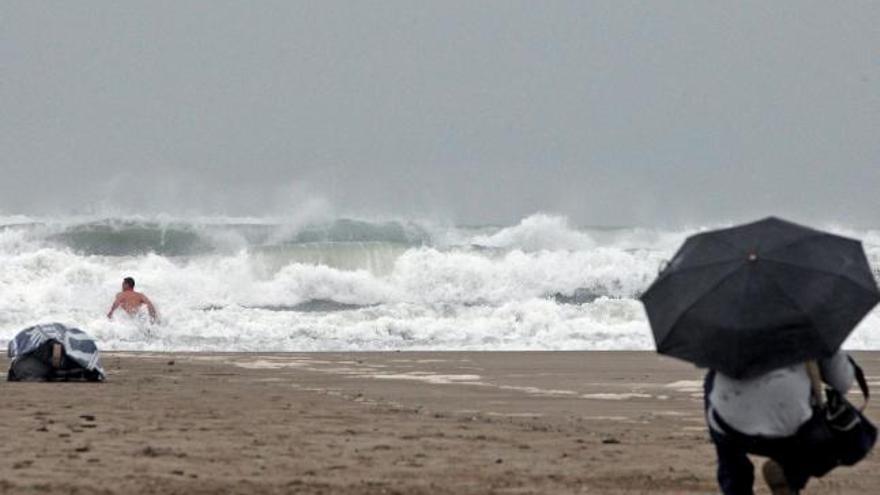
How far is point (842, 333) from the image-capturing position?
17.7 feet

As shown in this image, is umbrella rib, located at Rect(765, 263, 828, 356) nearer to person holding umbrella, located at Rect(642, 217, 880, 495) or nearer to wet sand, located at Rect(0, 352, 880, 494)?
person holding umbrella, located at Rect(642, 217, 880, 495)

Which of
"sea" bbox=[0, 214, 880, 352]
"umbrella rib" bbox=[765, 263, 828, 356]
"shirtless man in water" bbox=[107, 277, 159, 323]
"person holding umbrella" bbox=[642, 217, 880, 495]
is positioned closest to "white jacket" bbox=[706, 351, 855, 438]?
"person holding umbrella" bbox=[642, 217, 880, 495]

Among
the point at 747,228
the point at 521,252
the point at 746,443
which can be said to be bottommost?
the point at 746,443

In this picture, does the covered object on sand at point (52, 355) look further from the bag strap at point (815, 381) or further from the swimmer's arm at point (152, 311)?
the bag strap at point (815, 381)

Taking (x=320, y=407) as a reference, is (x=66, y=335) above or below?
above

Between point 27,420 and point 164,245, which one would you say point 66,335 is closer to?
point 27,420

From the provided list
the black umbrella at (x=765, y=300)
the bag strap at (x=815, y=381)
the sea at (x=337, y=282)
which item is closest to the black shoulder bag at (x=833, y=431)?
the bag strap at (x=815, y=381)

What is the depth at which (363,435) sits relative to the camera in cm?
930

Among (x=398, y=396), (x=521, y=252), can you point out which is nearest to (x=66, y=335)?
(x=398, y=396)

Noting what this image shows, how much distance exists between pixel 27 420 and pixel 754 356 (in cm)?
531

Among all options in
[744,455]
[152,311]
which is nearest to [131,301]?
[152,311]

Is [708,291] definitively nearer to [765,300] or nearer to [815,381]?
[765,300]

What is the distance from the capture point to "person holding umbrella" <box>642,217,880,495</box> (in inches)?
213

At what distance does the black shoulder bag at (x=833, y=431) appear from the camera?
5715mm
